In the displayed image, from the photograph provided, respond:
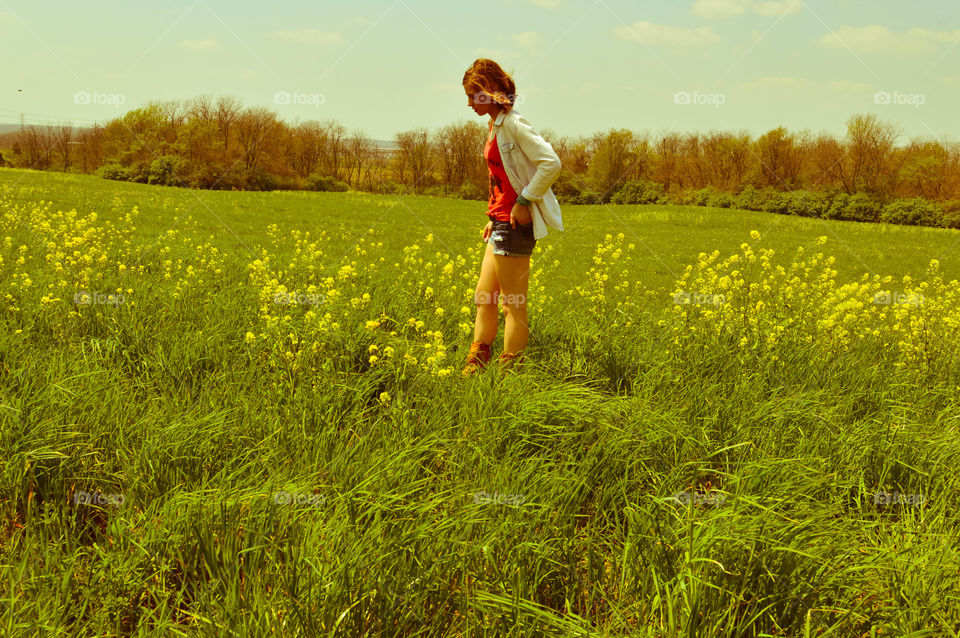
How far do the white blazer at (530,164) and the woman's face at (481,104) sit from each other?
0.07 metres

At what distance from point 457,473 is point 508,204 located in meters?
2.33

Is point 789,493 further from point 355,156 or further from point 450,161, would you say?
point 355,156

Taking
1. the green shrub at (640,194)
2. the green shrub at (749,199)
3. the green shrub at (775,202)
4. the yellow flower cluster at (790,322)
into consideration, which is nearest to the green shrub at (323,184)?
the green shrub at (640,194)

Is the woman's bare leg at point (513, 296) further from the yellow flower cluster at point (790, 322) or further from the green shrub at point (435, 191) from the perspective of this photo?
the green shrub at point (435, 191)

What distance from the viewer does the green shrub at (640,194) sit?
45.6 meters

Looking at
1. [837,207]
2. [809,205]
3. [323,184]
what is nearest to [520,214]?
[323,184]

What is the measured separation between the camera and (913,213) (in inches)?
1523

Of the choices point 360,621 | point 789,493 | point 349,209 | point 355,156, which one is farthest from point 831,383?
point 355,156

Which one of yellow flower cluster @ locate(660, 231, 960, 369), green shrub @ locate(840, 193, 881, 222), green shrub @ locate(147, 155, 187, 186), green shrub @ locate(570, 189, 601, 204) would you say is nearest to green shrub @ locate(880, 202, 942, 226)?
green shrub @ locate(840, 193, 881, 222)

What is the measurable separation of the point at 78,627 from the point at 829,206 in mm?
47233

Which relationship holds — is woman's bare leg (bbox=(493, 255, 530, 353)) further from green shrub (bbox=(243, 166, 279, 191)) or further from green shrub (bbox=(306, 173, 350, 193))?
green shrub (bbox=(306, 173, 350, 193))

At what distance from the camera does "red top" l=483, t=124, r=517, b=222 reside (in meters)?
4.55

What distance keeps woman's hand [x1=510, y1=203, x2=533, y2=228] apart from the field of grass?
3.50ft

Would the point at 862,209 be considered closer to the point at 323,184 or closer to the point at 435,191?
the point at 435,191
